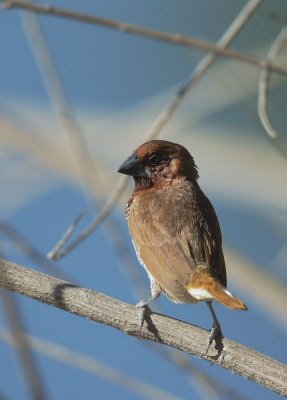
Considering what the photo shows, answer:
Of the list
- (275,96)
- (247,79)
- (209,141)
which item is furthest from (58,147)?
(275,96)

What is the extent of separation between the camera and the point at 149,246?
2646 millimetres

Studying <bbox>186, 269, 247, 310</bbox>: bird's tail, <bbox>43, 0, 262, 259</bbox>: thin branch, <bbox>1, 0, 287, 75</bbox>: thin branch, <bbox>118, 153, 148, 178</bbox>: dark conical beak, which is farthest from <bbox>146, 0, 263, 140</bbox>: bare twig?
<bbox>186, 269, 247, 310</bbox>: bird's tail

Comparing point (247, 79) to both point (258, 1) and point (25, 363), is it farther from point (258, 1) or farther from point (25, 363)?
point (25, 363)

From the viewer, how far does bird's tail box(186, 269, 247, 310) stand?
2180mm

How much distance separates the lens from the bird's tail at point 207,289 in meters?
2.18

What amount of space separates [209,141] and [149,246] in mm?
1028

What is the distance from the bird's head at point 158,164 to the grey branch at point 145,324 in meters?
0.85

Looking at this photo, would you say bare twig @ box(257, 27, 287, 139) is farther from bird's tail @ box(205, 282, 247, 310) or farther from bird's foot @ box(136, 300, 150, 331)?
bird's foot @ box(136, 300, 150, 331)

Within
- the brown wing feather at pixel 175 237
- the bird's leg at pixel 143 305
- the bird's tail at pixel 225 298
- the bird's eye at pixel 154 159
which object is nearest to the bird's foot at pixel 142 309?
the bird's leg at pixel 143 305

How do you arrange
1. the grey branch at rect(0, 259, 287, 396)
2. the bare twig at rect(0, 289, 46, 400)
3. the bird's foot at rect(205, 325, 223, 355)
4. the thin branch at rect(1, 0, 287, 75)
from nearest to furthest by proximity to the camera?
the bare twig at rect(0, 289, 46, 400), the thin branch at rect(1, 0, 287, 75), the grey branch at rect(0, 259, 287, 396), the bird's foot at rect(205, 325, 223, 355)

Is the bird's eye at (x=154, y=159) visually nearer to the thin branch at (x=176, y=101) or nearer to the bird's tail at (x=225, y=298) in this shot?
the thin branch at (x=176, y=101)

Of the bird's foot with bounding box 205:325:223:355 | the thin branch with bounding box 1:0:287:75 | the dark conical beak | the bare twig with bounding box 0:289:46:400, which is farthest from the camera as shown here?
the dark conical beak

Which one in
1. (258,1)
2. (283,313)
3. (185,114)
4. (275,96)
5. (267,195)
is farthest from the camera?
(275,96)

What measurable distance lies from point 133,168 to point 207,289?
840 millimetres
